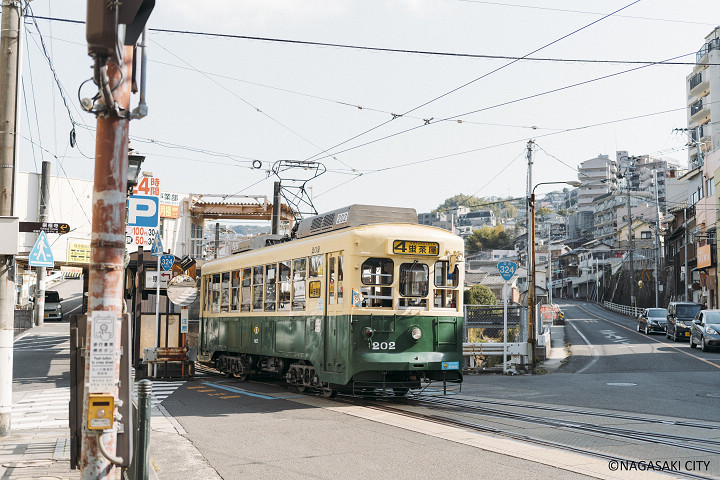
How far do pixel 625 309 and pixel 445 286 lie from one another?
206 feet

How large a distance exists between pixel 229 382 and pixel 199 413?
5.95m

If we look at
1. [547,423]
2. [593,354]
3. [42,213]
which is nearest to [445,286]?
[547,423]

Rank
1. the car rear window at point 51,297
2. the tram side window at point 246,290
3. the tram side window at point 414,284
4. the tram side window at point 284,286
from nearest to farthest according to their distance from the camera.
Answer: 1. the tram side window at point 414,284
2. the tram side window at point 284,286
3. the tram side window at point 246,290
4. the car rear window at point 51,297

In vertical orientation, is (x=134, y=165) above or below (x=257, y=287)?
above

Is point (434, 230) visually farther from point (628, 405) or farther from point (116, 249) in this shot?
point (116, 249)

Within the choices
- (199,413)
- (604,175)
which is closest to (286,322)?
(199,413)

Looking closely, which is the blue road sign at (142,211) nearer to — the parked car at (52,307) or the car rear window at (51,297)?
the parked car at (52,307)

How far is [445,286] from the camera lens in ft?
45.4

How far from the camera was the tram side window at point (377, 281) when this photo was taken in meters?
13.1

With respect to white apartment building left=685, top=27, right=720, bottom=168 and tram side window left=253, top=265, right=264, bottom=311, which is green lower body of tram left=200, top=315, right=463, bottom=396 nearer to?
tram side window left=253, top=265, right=264, bottom=311

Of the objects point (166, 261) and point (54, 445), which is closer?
point (54, 445)

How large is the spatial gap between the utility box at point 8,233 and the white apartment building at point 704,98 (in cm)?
6419

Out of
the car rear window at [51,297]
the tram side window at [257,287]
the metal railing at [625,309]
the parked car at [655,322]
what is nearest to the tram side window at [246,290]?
the tram side window at [257,287]

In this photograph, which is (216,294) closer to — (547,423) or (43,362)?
(43,362)
